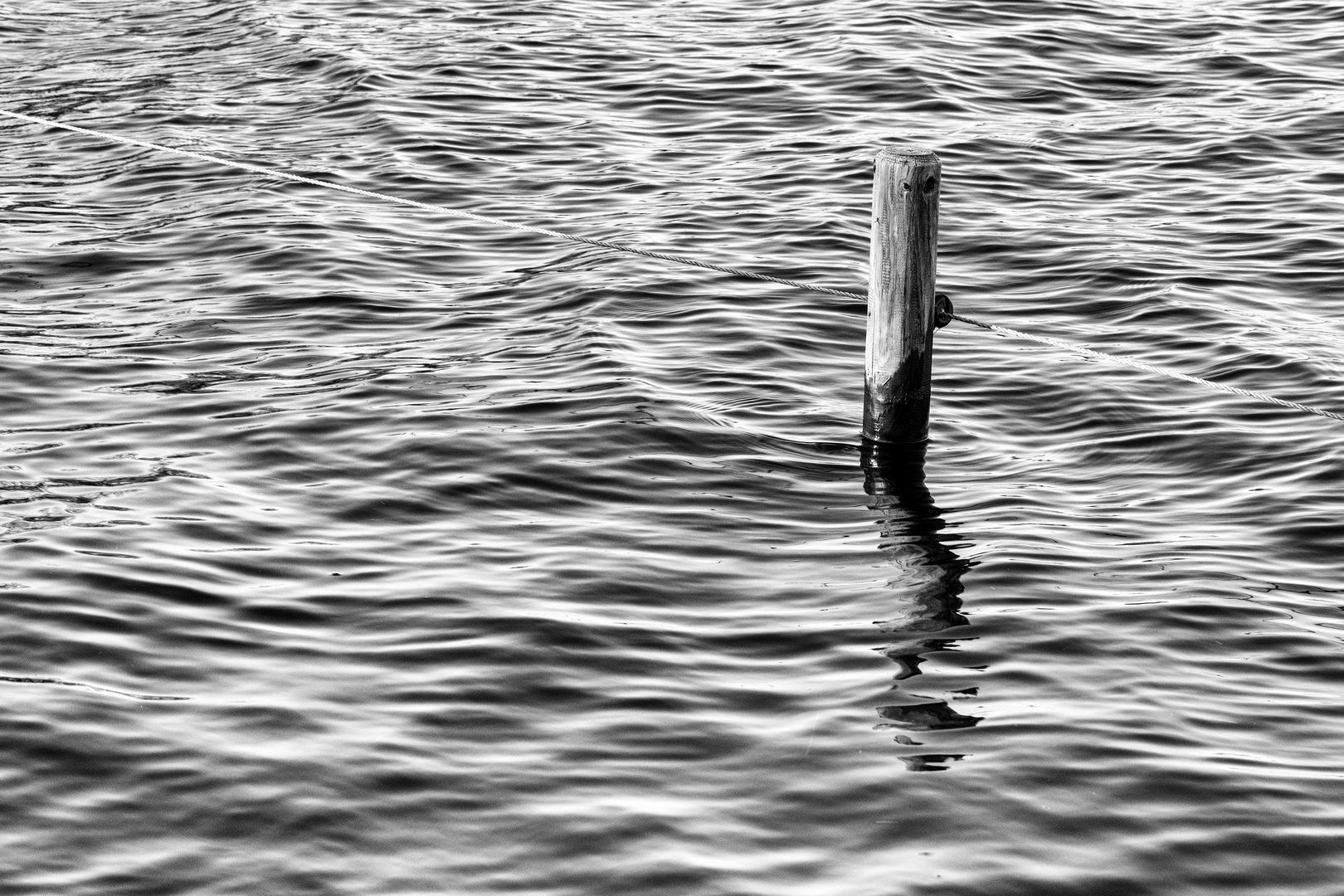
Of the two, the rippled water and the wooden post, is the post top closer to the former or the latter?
the wooden post

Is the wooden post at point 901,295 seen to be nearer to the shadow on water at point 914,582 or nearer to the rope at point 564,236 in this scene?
the shadow on water at point 914,582

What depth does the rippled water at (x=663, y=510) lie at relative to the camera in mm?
6242

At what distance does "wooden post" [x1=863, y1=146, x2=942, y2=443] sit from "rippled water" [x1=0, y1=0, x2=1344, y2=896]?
324 mm

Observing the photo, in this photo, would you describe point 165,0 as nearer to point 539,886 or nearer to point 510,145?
point 510,145

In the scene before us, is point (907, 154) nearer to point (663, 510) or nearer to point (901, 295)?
point (901, 295)

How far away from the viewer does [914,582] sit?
819 centimetres

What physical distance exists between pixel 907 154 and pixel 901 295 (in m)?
0.72

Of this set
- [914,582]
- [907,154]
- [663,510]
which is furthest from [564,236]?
[914,582]

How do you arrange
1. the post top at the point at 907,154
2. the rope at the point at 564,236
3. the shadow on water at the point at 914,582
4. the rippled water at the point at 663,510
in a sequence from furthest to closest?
the rope at the point at 564,236, the post top at the point at 907,154, the shadow on water at the point at 914,582, the rippled water at the point at 663,510

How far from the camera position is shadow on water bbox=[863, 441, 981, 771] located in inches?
272

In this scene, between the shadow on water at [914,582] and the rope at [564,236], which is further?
the rope at [564,236]

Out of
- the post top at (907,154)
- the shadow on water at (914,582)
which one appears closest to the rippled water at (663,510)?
the shadow on water at (914,582)

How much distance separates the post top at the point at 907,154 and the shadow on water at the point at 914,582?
1.62 m

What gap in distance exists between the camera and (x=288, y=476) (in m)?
9.32
